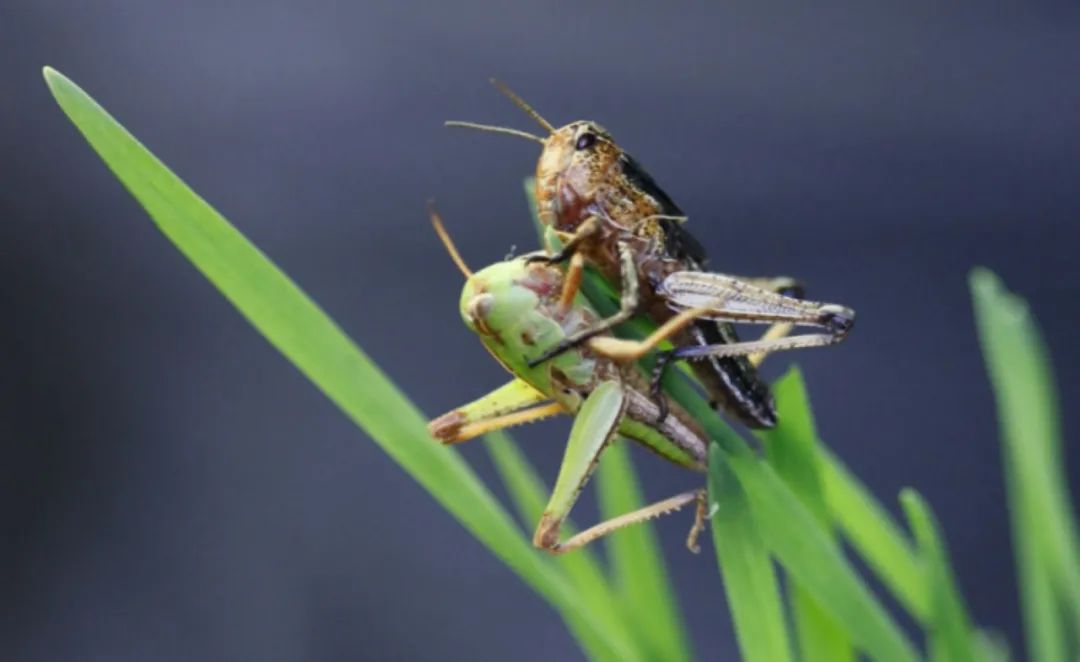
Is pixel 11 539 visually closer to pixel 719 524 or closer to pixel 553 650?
pixel 553 650

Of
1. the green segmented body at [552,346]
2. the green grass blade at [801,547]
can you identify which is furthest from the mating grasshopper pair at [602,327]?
the green grass blade at [801,547]

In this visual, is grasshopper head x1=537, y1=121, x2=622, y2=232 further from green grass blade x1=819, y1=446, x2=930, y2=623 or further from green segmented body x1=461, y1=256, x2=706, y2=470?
green grass blade x1=819, y1=446, x2=930, y2=623

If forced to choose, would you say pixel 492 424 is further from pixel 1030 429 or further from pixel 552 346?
pixel 1030 429

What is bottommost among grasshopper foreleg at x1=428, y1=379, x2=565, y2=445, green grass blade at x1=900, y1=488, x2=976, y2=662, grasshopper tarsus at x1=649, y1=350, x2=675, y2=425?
green grass blade at x1=900, y1=488, x2=976, y2=662

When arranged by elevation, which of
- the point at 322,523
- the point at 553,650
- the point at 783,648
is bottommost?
the point at 553,650

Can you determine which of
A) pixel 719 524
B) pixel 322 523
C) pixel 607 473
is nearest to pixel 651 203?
pixel 607 473

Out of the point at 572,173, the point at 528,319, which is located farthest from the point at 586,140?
the point at 528,319

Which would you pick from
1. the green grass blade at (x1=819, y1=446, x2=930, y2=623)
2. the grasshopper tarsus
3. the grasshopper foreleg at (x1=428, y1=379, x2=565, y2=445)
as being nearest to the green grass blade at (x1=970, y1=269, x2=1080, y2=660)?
the green grass blade at (x1=819, y1=446, x2=930, y2=623)

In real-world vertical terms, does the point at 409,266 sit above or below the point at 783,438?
above
